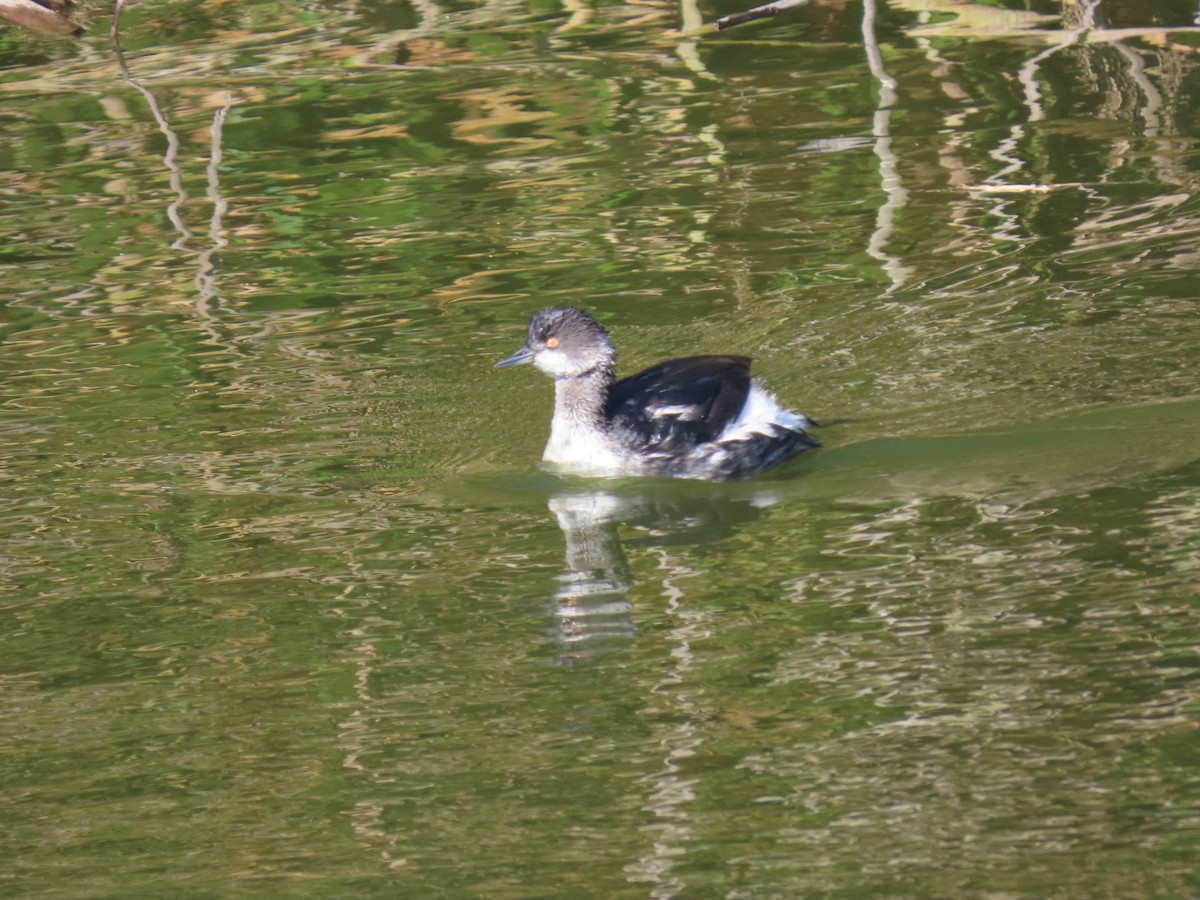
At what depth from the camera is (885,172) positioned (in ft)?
36.2

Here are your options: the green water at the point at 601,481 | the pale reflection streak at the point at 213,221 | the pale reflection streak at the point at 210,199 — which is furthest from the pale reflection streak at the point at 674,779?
the pale reflection streak at the point at 213,221

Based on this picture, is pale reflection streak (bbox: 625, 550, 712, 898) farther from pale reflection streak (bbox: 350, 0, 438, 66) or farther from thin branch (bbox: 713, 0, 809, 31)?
pale reflection streak (bbox: 350, 0, 438, 66)

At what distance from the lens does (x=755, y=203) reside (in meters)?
10.7

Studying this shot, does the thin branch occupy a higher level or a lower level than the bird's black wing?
higher

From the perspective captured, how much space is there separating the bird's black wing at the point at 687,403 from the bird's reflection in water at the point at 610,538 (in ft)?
0.83

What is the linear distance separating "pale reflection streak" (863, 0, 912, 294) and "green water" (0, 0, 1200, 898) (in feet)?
0.14

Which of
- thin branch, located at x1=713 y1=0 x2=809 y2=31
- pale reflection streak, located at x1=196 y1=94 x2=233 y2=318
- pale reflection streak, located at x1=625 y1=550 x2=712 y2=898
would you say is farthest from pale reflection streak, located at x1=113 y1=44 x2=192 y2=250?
pale reflection streak, located at x1=625 y1=550 x2=712 y2=898

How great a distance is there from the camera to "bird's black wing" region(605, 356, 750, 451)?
25.7 feet

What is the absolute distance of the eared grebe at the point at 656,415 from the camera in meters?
7.84

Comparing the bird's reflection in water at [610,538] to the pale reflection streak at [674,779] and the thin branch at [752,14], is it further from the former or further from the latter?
the thin branch at [752,14]

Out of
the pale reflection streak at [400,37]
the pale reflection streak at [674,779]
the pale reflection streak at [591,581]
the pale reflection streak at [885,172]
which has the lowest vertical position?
the pale reflection streak at [674,779]

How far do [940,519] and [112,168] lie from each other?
721cm

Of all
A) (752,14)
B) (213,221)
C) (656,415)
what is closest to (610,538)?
(656,415)

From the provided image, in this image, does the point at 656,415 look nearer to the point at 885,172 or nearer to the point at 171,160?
A: the point at 885,172
